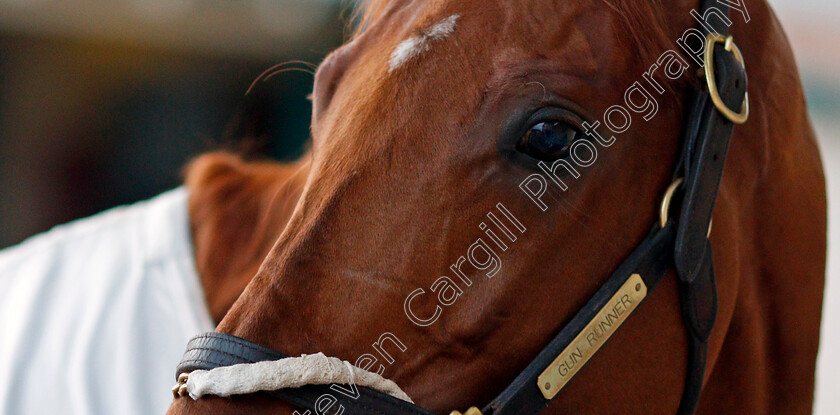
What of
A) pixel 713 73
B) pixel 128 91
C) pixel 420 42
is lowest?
pixel 713 73

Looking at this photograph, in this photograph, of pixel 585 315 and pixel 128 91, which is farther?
pixel 128 91

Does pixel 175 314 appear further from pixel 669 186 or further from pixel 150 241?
pixel 669 186

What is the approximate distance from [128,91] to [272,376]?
16.8 feet

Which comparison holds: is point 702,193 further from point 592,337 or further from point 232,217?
point 232,217

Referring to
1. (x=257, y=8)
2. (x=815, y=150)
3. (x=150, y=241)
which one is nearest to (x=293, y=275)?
(x=815, y=150)

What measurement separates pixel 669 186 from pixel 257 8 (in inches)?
187

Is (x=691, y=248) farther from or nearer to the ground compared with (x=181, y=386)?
nearer to the ground

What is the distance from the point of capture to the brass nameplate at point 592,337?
31.4 inches

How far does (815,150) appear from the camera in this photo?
1.13m

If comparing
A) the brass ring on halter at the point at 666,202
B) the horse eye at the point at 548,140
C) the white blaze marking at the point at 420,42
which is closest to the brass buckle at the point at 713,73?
the brass ring on halter at the point at 666,202

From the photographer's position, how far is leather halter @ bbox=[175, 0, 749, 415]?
79cm

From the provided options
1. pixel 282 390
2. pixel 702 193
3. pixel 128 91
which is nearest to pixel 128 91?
pixel 128 91

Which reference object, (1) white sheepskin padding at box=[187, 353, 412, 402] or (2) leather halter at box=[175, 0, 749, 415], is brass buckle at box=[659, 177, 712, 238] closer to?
(2) leather halter at box=[175, 0, 749, 415]

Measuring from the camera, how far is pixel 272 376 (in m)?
0.69
